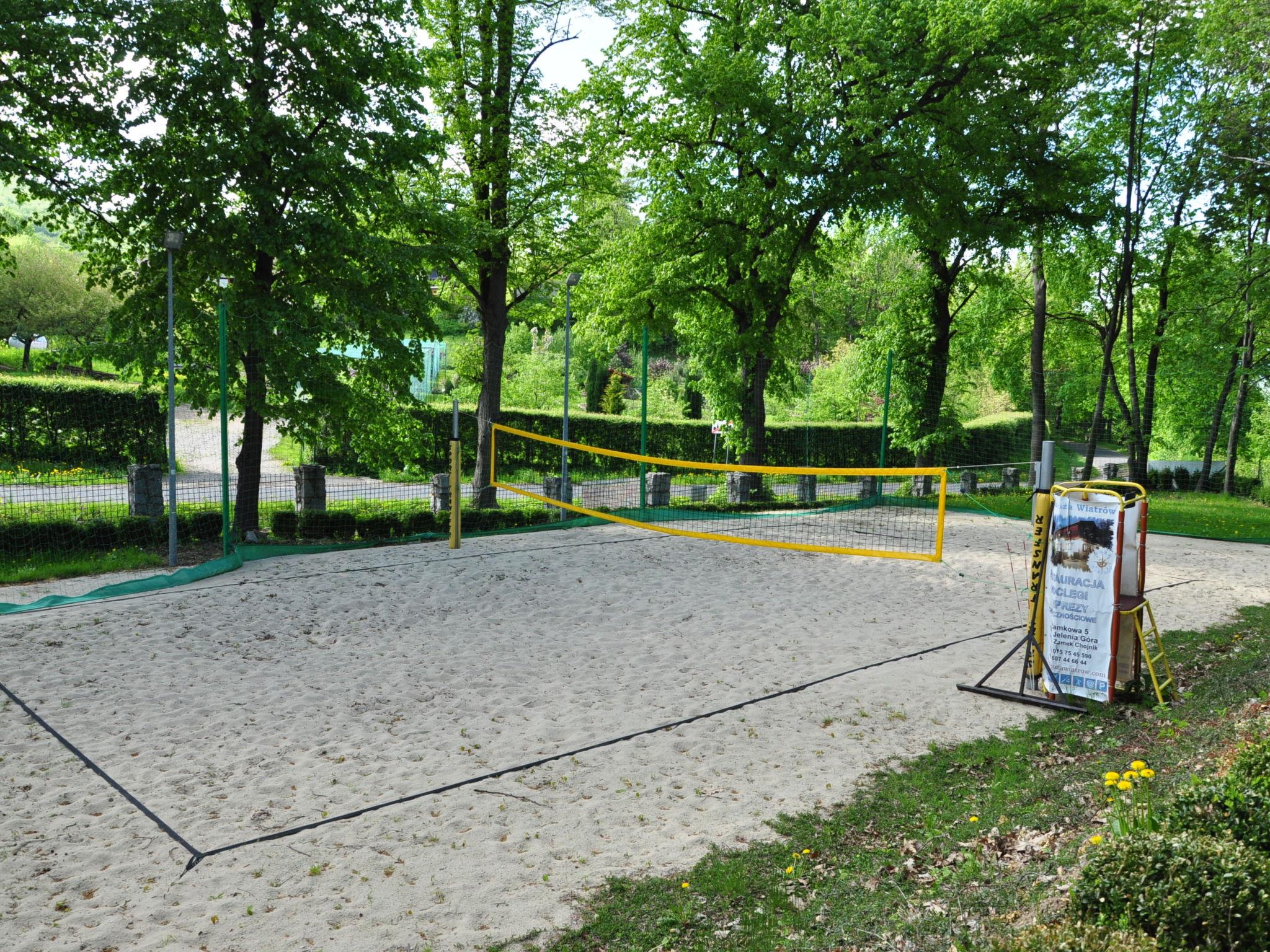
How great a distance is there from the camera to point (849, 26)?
14.8 m

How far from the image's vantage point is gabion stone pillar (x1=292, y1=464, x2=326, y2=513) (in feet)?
40.9

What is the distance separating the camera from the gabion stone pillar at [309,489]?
1247 centimetres

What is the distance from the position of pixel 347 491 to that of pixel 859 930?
1543cm

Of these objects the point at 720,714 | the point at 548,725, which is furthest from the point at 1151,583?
the point at 548,725

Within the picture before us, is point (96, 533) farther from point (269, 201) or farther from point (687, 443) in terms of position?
point (687, 443)

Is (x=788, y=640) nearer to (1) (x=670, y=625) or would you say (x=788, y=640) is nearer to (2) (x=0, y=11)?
(1) (x=670, y=625)

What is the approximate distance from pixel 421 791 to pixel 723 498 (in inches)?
544

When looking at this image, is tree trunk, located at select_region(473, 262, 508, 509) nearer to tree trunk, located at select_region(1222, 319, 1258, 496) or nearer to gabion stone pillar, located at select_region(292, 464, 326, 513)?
gabion stone pillar, located at select_region(292, 464, 326, 513)

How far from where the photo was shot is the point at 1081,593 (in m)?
5.97

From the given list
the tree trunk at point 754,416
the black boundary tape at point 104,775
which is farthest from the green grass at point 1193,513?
the black boundary tape at point 104,775

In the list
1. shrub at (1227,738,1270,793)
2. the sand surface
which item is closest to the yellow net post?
the sand surface

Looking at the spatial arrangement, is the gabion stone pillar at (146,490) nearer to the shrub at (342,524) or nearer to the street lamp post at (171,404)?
the street lamp post at (171,404)

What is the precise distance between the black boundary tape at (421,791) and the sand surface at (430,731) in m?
0.05

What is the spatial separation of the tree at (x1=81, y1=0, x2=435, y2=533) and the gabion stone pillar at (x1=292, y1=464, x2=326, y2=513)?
2.10ft
